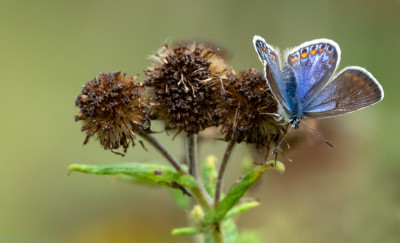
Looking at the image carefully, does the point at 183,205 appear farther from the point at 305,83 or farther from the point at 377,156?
the point at 377,156

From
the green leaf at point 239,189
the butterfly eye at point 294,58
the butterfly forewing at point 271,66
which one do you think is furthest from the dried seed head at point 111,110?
the butterfly eye at point 294,58

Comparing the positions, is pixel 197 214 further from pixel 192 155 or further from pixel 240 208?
pixel 192 155

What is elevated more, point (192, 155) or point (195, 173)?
point (192, 155)

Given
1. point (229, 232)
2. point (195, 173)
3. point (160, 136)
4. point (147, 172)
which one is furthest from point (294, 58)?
point (160, 136)

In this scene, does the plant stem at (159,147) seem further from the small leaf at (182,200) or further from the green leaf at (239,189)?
the small leaf at (182,200)

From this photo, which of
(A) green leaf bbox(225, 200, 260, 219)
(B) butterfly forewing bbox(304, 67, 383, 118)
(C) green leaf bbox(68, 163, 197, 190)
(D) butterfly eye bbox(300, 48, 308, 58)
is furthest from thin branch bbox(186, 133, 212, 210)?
(D) butterfly eye bbox(300, 48, 308, 58)

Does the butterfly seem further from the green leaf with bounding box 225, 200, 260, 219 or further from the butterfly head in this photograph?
the green leaf with bounding box 225, 200, 260, 219
